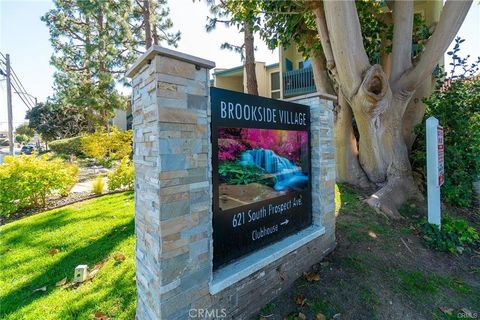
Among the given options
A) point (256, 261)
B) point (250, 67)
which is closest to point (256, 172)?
point (256, 261)

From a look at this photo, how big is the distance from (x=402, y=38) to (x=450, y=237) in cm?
375

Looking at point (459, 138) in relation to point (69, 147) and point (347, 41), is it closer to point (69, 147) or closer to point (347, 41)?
point (347, 41)

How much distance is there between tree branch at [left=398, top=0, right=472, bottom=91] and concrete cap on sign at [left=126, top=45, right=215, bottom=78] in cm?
465

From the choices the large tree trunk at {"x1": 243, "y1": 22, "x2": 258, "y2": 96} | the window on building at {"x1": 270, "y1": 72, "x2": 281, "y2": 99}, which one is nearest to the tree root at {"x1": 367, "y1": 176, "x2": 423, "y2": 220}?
the large tree trunk at {"x1": 243, "y1": 22, "x2": 258, "y2": 96}

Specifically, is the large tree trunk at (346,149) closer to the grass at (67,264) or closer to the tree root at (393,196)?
the tree root at (393,196)

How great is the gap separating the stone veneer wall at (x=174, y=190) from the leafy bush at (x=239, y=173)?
22cm

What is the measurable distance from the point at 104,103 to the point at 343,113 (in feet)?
38.7

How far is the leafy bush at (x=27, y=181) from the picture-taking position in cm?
526

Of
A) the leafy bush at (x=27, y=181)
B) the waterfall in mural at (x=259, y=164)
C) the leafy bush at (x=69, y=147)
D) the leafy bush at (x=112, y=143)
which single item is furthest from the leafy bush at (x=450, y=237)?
the leafy bush at (x=69, y=147)

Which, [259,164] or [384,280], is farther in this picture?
[384,280]

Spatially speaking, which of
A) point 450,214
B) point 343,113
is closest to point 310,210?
point 343,113

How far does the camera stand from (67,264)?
3123 mm

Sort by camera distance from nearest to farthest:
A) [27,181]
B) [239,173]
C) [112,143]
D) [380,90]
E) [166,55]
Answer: [166,55] → [239,173] → [380,90] → [27,181] → [112,143]

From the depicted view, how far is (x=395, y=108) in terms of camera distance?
17.0ft
